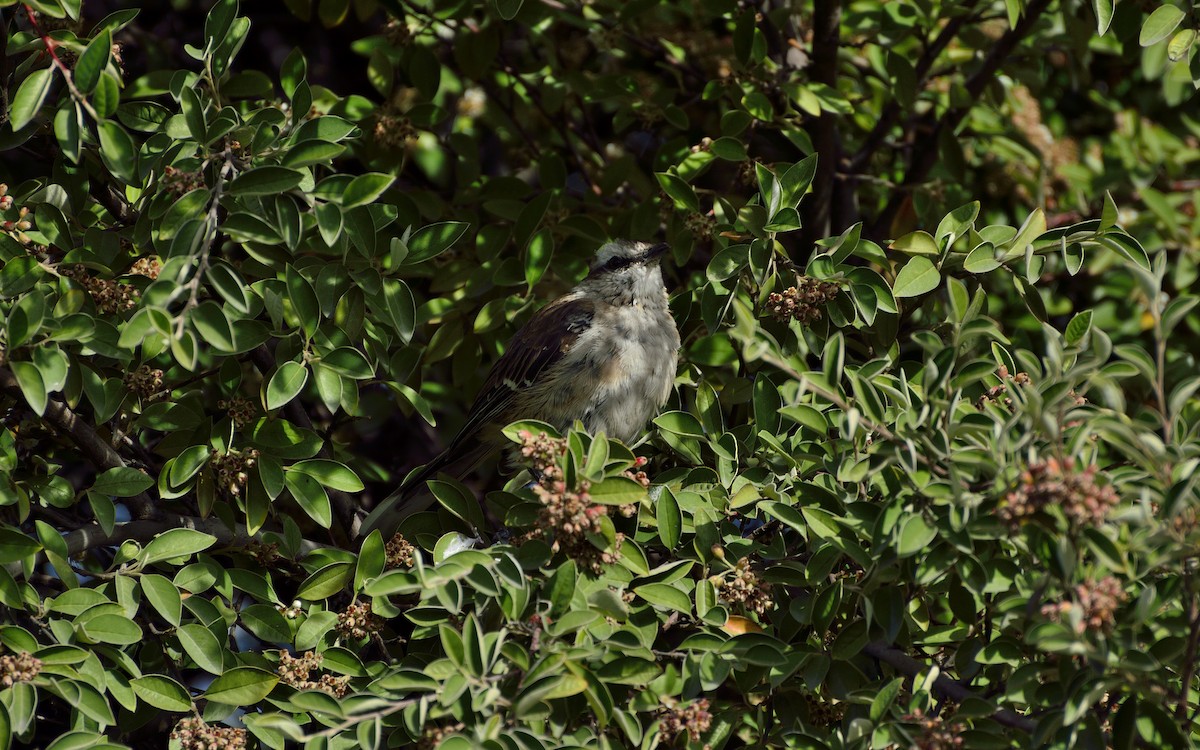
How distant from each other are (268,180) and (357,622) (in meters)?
1.18

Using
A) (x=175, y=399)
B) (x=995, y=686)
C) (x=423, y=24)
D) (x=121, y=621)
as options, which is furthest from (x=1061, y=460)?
(x=423, y=24)

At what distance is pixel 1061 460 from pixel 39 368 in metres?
2.26

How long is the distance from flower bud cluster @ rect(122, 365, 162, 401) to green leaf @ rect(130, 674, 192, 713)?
0.82 meters

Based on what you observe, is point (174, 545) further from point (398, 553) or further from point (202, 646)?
point (398, 553)

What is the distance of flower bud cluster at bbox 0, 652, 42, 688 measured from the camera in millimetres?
2422

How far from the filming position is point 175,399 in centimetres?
334

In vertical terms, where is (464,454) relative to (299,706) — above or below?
below

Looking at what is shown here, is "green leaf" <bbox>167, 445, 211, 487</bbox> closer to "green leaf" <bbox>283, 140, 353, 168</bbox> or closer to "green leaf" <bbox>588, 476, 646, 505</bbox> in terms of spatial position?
"green leaf" <bbox>283, 140, 353, 168</bbox>

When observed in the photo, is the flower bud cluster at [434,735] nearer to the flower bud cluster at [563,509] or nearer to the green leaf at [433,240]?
the flower bud cluster at [563,509]

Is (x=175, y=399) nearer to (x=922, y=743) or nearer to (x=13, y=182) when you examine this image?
(x=13, y=182)

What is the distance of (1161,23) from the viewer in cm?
316

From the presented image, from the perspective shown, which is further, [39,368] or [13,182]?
[13,182]

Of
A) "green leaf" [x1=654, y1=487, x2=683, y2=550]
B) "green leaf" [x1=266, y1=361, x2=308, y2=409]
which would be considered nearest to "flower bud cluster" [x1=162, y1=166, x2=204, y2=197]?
"green leaf" [x1=266, y1=361, x2=308, y2=409]

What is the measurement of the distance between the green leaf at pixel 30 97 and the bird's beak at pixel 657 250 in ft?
7.33
